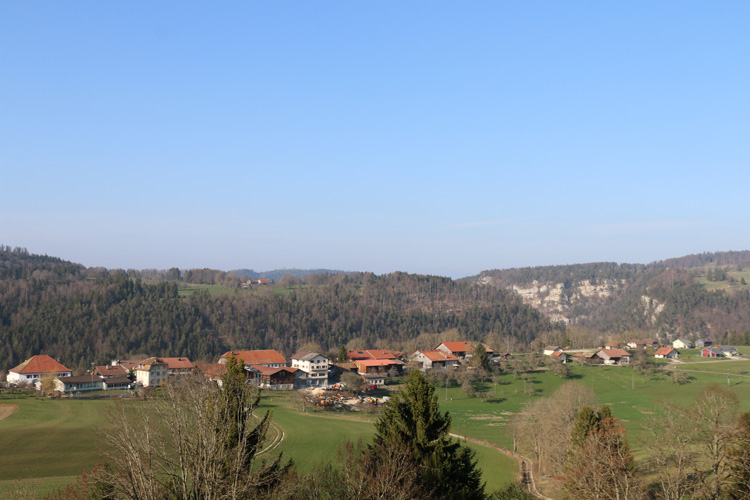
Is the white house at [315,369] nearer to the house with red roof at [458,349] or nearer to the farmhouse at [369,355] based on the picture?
the farmhouse at [369,355]

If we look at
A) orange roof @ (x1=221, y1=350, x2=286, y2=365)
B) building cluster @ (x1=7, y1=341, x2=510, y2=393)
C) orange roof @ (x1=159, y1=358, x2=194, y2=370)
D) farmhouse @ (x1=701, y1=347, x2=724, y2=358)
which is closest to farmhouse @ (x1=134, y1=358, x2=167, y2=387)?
building cluster @ (x1=7, y1=341, x2=510, y2=393)

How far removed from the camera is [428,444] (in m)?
26.5

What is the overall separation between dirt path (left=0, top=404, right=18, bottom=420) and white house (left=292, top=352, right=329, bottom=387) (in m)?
49.2

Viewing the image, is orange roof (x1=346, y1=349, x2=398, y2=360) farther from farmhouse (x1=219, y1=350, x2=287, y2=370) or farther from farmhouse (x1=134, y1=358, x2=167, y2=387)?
farmhouse (x1=134, y1=358, x2=167, y2=387)

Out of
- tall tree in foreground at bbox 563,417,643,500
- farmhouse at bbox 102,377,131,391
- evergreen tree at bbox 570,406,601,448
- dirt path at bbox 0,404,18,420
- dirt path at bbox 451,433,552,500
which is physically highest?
tall tree in foreground at bbox 563,417,643,500

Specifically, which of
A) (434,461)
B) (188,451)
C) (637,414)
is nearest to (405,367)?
(637,414)

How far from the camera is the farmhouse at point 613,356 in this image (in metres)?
130

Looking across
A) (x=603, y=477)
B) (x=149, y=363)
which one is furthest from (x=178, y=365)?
(x=603, y=477)

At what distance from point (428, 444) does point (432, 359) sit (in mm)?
101307

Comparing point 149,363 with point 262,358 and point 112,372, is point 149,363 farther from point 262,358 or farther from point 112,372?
point 262,358

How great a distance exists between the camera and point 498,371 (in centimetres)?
11525

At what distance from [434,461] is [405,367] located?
312 feet

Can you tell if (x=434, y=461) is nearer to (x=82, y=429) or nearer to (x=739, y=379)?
(x=82, y=429)

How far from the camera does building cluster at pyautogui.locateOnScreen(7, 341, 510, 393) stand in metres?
97.7
